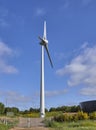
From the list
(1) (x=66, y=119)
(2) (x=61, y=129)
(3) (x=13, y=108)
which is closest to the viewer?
(2) (x=61, y=129)

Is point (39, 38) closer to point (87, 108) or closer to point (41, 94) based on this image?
point (41, 94)

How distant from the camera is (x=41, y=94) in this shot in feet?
208

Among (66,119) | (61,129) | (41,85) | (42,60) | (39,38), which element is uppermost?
(39,38)

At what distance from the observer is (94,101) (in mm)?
66188

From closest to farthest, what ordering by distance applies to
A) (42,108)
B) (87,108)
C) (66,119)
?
1. (66,119)
2. (42,108)
3. (87,108)

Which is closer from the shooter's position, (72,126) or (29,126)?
(72,126)

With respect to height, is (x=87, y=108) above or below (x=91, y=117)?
above

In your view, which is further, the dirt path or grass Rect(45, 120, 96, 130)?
the dirt path

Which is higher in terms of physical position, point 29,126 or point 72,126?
point 29,126

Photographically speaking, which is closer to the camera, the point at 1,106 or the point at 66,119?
the point at 66,119

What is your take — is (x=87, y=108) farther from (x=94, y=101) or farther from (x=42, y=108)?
(x=42, y=108)

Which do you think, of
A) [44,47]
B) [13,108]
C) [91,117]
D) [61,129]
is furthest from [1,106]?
[61,129]

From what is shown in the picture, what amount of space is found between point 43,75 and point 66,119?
44.5ft

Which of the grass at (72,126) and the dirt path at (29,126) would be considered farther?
the dirt path at (29,126)
